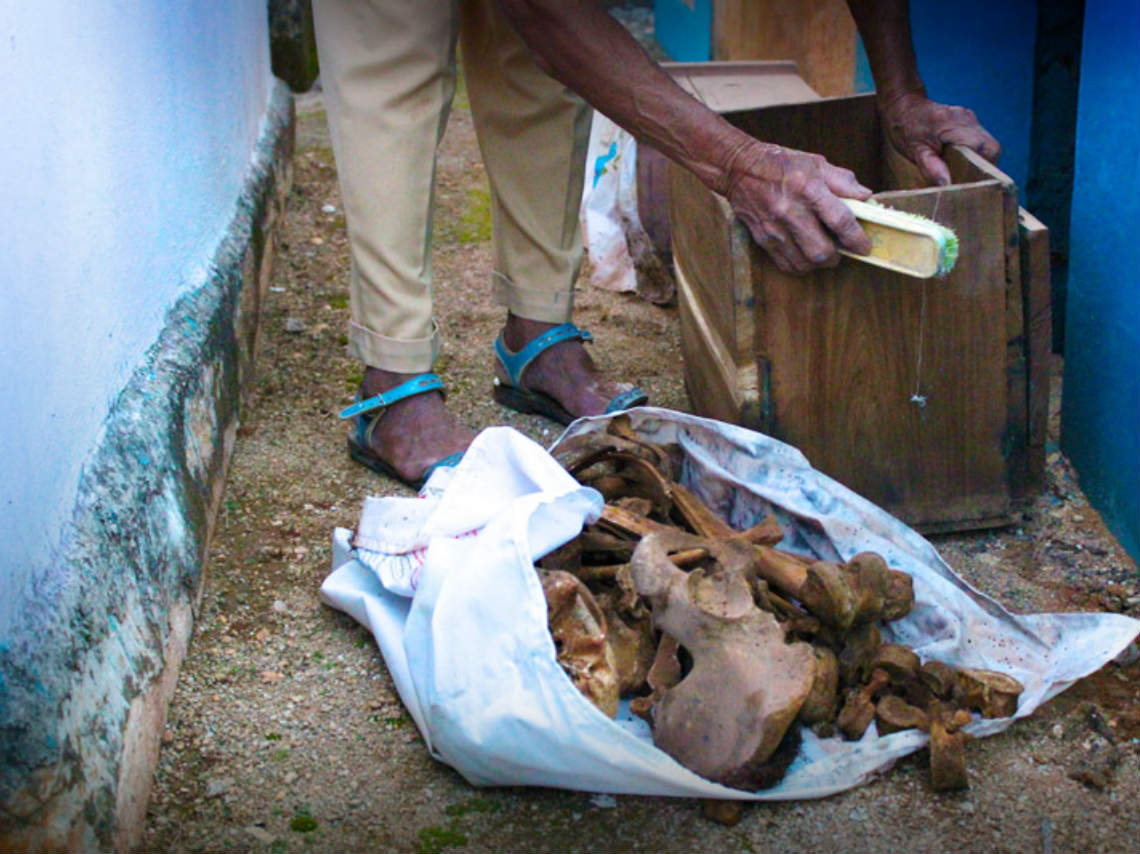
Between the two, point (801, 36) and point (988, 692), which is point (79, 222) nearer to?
point (988, 692)

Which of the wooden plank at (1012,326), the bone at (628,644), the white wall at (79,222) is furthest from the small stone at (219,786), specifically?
the wooden plank at (1012,326)

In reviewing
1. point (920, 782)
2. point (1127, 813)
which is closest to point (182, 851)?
point (920, 782)

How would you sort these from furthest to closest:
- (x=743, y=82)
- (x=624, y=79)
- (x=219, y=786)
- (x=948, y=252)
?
(x=743, y=82) < (x=624, y=79) < (x=948, y=252) < (x=219, y=786)

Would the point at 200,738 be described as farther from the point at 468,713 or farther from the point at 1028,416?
the point at 1028,416

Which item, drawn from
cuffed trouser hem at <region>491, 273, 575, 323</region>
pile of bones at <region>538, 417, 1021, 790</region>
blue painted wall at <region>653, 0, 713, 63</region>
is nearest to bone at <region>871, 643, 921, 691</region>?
pile of bones at <region>538, 417, 1021, 790</region>

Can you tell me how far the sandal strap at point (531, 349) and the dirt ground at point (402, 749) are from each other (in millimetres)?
143

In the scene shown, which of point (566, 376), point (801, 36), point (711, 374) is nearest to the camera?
point (711, 374)

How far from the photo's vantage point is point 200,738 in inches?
67.6

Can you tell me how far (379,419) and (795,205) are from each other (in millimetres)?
963

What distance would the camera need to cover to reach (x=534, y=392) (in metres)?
2.66

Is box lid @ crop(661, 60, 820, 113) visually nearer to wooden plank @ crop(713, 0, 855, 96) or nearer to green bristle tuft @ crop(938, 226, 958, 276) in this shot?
wooden plank @ crop(713, 0, 855, 96)

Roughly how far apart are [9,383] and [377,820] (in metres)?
0.70

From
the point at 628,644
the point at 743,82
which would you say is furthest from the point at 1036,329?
the point at 743,82

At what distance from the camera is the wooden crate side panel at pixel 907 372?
1949 millimetres
